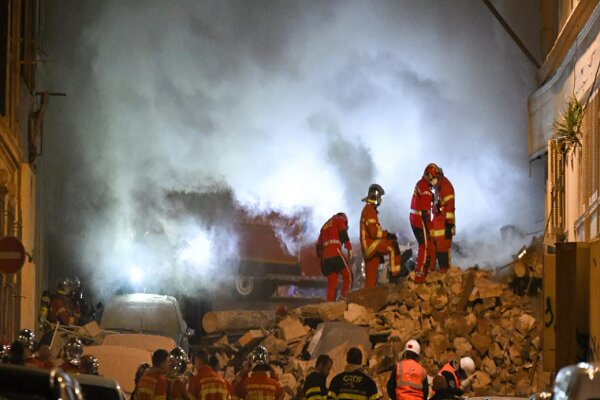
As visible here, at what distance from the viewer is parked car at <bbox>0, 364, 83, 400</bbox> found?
656 centimetres

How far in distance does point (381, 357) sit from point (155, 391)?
25.0 ft

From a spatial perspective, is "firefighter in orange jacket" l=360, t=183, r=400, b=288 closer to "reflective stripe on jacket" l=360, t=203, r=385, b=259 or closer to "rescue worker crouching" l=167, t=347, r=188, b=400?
"reflective stripe on jacket" l=360, t=203, r=385, b=259

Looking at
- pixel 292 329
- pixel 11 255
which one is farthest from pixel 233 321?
pixel 11 255

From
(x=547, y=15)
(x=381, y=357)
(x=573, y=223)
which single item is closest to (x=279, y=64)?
(x=547, y=15)

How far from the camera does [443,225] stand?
65.2 feet

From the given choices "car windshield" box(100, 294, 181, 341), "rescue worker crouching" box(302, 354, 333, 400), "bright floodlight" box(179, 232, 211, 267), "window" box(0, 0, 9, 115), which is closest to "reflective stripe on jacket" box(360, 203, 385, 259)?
"car windshield" box(100, 294, 181, 341)

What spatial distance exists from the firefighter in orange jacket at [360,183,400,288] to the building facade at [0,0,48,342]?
5.64m

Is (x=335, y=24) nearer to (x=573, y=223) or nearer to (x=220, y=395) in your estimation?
(x=573, y=223)

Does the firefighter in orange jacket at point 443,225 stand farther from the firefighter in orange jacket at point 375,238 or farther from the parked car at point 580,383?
the parked car at point 580,383

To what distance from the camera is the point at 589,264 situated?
15016 millimetres

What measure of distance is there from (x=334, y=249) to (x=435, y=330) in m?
2.56

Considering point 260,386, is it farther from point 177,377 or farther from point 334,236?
point 334,236

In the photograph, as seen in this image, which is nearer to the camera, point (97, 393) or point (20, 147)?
point (97, 393)

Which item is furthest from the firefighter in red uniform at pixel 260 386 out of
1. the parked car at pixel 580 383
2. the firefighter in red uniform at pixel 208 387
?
the parked car at pixel 580 383
